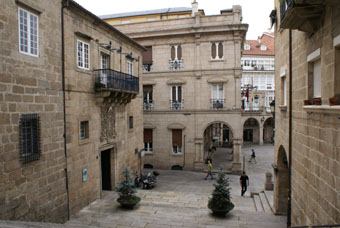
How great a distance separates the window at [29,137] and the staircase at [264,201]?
33.1 feet

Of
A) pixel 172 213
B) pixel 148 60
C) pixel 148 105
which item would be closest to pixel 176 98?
pixel 148 105

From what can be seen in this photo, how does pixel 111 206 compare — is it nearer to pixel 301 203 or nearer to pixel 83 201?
pixel 83 201

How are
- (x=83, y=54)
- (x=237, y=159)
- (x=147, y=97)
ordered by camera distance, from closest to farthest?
(x=83, y=54) → (x=237, y=159) → (x=147, y=97)

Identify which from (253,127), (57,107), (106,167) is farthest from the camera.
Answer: (253,127)

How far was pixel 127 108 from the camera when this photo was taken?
17484 millimetres

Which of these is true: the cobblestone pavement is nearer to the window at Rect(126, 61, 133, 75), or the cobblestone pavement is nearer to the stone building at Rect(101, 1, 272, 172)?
the stone building at Rect(101, 1, 272, 172)

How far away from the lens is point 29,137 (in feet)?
30.0

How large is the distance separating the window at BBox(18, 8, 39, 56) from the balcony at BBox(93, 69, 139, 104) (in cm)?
421

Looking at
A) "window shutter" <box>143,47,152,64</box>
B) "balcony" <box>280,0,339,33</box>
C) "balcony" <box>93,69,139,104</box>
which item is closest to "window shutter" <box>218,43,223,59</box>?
"window shutter" <box>143,47,152,64</box>

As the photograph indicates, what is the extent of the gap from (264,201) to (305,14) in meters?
10.4

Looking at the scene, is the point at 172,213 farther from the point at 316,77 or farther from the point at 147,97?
the point at 147,97

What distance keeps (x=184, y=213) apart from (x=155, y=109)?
1320cm

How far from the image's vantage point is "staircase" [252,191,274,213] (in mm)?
12969

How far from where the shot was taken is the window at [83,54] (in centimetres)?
1237
